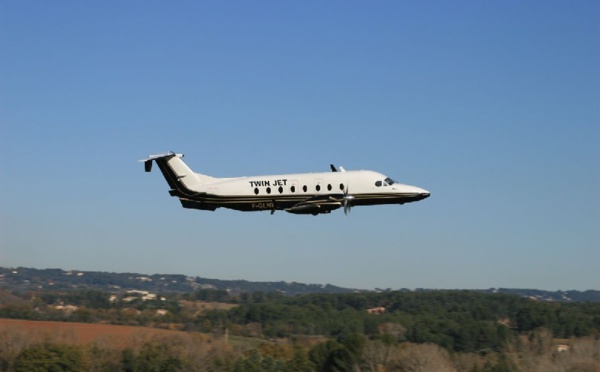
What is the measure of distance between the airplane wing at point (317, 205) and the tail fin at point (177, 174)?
7601 mm

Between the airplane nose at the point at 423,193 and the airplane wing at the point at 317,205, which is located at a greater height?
the airplane nose at the point at 423,193

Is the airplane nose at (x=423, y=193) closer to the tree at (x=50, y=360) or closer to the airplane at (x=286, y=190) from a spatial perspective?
the airplane at (x=286, y=190)

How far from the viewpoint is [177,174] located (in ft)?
217

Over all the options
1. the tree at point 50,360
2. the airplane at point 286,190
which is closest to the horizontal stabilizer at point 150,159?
the airplane at point 286,190

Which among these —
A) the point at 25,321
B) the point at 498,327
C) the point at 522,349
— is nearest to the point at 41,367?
the point at 25,321

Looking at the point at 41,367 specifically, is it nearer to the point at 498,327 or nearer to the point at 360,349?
the point at 360,349

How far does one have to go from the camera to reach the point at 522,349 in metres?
164

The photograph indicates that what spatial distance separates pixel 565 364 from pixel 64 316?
122 m

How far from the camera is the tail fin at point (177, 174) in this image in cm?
6531

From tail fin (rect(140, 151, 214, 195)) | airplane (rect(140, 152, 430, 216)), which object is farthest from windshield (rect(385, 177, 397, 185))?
tail fin (rect(140, 151, 214, 195))

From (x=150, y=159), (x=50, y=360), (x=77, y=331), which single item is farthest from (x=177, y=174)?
(x=77, y=331)

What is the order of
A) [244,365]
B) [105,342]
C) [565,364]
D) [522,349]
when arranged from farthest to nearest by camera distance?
[522,349], [105,342], [244,365], [565,364]

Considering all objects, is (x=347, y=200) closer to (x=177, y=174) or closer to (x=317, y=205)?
(x=317, y=205)

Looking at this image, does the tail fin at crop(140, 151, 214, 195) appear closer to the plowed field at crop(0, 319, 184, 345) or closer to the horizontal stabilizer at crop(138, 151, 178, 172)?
the horizontal stabilizer at crop(138, 151, 178, 172)
